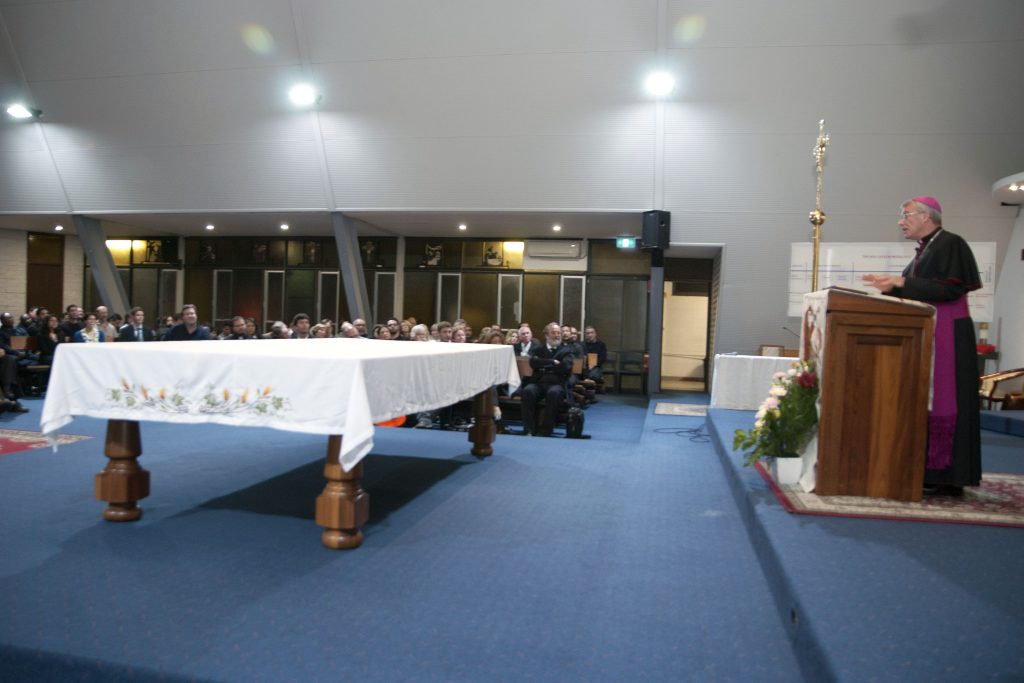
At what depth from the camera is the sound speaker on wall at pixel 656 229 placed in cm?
980

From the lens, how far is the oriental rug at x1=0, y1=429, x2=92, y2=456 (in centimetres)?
526

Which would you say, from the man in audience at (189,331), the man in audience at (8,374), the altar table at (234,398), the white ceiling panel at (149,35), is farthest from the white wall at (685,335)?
the altar table at (234,398)

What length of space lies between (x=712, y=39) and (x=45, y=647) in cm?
875

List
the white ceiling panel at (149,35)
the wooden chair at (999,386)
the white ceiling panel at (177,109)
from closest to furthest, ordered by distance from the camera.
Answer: the wooden chair at (999,386), the white ceiling panel at (149,35), the white ceiling panel at (177,109)

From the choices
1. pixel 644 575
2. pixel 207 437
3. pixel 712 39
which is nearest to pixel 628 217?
pixel 712 39

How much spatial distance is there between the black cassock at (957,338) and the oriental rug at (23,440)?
5.75 m

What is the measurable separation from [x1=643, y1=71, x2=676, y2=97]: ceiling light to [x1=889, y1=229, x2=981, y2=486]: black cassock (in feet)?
20.5

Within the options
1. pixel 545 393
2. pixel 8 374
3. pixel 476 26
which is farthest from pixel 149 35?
pixel 545 393

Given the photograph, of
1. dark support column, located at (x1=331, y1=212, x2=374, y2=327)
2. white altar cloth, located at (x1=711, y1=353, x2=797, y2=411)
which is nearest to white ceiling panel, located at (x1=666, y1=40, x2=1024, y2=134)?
white altar cloth, located at (x1=711, y1=353, x2=797, y2=411)

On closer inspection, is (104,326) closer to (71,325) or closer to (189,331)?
(71,325)

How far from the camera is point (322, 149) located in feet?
33.9

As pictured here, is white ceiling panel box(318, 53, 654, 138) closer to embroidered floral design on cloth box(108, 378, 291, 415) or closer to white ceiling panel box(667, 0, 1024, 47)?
white ceiling panel box(667, 0, 1024, 47)

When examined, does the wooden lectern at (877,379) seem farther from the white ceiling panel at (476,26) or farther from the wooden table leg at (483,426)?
the white ceiling panel at (476,26)

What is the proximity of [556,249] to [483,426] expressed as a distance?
8142 mm
